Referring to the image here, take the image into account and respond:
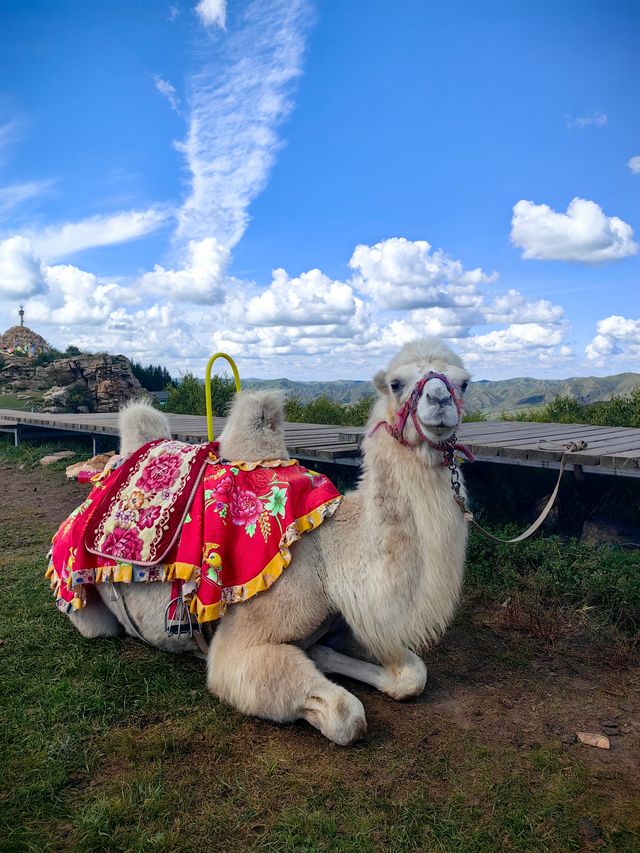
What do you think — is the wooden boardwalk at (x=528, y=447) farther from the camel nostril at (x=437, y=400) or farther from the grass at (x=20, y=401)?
the grass at (x=20, y=401)

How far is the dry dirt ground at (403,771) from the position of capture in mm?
2482

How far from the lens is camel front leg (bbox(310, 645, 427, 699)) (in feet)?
11.2

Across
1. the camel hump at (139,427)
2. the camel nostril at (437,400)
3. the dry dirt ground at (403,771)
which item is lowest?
the dry dirt ground at (403,771)

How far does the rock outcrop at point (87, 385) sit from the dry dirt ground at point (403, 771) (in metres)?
20.3

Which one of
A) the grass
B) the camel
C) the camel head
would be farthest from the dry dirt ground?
the grass

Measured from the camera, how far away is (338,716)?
2.90 m

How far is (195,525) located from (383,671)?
4.13 ft

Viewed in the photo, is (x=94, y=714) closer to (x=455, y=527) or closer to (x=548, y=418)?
(x=455, y=527)

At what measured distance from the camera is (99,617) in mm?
4129

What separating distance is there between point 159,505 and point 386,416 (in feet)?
4.54

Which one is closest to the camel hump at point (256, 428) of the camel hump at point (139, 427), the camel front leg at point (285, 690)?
the camel hump at point (139, 427)

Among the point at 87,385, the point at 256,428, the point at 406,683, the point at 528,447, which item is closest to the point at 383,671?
the point at 406,683

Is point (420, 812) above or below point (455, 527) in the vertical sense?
below

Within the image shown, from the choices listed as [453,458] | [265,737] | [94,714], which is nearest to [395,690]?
[265,737]
